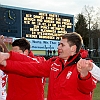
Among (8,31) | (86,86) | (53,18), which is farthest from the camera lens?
(53,18)

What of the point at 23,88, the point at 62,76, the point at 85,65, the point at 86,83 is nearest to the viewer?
the point at 85,65

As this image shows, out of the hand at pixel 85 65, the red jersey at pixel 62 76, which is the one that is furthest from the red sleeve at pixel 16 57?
the hand at pixel 85 65

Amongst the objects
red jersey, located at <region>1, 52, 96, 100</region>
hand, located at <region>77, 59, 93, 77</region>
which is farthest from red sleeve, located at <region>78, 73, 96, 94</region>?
hand, located at <region>77, 59, 93, 77</region>

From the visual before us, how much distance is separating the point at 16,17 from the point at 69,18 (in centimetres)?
895

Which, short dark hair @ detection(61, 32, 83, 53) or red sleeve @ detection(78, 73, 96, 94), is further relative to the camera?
short dark hair @ detection(61, 32, 83, 53)

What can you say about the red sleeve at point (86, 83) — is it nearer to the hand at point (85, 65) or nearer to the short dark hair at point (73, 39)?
the hand at point (85, 65)

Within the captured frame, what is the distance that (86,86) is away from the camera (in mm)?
4016

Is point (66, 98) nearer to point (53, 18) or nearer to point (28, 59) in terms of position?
point (28, 59)

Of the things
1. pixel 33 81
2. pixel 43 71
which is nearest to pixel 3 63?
pixel 43 71

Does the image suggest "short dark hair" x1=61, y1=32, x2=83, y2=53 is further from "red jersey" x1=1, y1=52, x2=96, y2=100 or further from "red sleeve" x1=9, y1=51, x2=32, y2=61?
"red sleeve" x1=9, y1=51, x2=32, y2=61

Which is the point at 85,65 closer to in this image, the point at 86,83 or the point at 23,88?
the point at 86,83

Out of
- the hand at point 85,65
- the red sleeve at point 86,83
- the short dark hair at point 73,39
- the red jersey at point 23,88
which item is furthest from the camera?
the red jersey at point 23,88

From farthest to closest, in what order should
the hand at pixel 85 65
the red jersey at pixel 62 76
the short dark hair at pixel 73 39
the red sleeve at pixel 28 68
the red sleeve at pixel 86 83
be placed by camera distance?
the short dark hair at pixel 73 39 < the red sleeve at pixel 28 68 < the red jersey at pixel 62 76 < the red sleeve at pixel 86 83 < the hand at pixel 85 65

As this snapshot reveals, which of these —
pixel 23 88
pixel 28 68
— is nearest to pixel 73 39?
pixel 28 68
